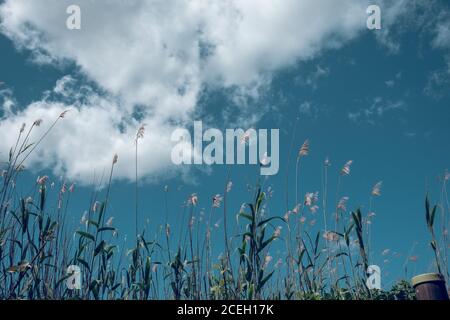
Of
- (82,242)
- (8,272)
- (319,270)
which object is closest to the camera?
(8,272)

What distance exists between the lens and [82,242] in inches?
154
